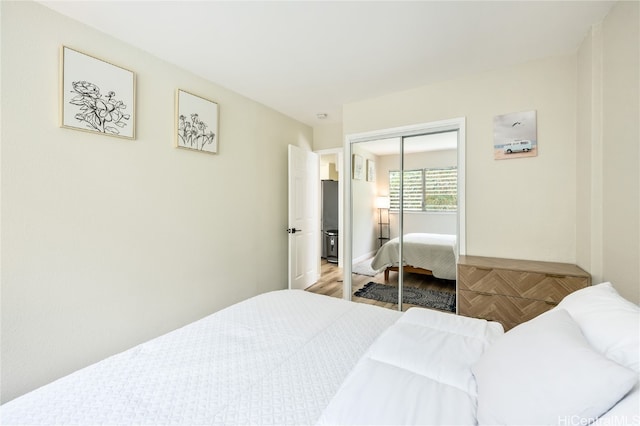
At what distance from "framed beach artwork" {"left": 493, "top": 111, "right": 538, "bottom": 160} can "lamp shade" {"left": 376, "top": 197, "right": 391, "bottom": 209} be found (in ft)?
3.72

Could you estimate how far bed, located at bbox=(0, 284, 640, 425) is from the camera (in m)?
0.73

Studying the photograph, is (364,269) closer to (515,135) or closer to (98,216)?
(515,135)

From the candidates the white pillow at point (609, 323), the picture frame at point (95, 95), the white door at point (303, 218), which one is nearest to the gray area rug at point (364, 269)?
the white door at point (303, 218)

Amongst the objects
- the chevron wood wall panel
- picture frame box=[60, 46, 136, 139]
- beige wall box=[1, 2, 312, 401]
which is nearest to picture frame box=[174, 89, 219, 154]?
beige wall box=[1, 2, 312, 401]

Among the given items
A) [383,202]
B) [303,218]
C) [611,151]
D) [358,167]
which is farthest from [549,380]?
[303,218]

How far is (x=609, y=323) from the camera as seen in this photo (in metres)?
0.89

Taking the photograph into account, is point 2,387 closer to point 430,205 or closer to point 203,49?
point 203,49

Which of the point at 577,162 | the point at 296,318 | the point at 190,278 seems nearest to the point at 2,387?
the point at 190,278

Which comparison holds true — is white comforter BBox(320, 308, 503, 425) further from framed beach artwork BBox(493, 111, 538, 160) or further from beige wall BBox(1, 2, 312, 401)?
beige wall BBox(1, 2, 312, 401)

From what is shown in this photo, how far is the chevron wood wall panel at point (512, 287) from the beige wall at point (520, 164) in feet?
0.85

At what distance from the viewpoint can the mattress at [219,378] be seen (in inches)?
33.2

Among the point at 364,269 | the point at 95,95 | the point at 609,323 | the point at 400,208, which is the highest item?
the point at 95,95

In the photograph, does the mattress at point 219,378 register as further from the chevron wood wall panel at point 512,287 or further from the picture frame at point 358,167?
the picture frame at point 358,167

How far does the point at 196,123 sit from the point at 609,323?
2993 mm
